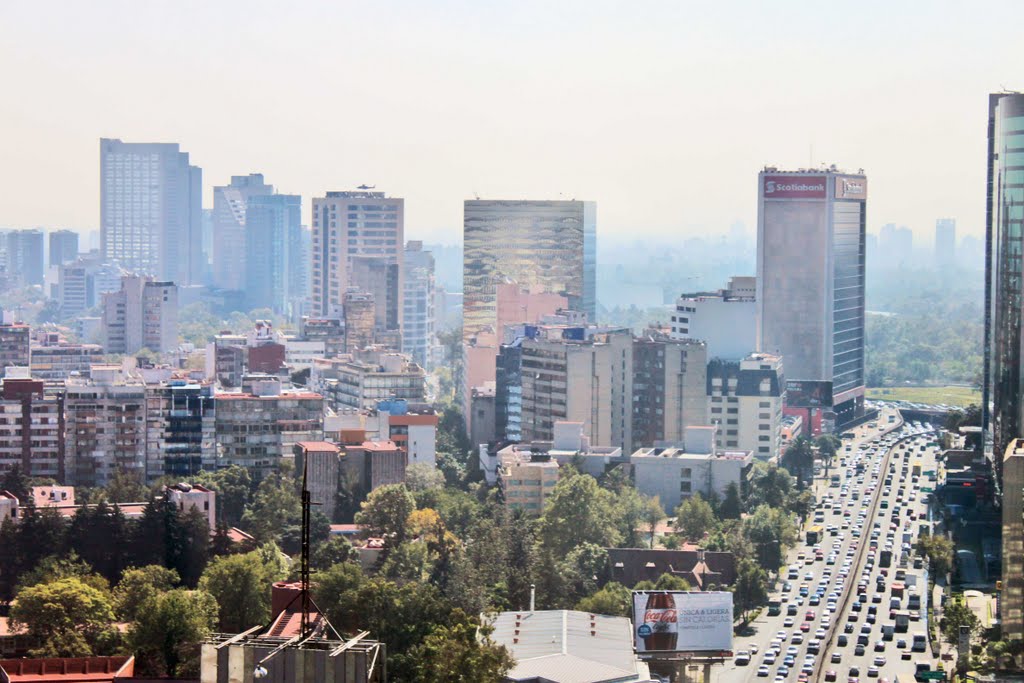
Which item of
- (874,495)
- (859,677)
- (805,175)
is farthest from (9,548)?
(805,175)

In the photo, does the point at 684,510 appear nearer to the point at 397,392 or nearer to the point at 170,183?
the point at 397,392

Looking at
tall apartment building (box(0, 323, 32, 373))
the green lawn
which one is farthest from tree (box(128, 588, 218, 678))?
the green lawn

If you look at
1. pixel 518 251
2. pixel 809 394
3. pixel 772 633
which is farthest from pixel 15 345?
pixel 772 633

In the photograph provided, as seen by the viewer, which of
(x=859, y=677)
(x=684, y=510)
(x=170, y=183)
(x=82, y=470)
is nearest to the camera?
(x=859, y=677)

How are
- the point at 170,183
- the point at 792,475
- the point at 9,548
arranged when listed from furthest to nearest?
1. the point at 170,183
2. the point at 792,475
3. the point at 9,548

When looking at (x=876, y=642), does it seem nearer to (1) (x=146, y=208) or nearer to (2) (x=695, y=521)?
(2) (x=695, y=521)

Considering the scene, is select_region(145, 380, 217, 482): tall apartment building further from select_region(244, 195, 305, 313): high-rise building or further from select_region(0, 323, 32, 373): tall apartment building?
select_region(244, 195, 305, 313): high-rise building
